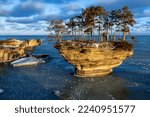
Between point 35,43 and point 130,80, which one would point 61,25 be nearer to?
point 130,80

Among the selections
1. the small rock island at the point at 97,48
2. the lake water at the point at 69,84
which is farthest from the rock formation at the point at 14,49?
the small rock island at the point at 97,48

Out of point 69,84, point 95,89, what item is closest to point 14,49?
point 69,84

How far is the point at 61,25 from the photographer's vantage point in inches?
2771

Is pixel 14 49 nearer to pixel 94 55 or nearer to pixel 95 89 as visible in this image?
pixel 94 55

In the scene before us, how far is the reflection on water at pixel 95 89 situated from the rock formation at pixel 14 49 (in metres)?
33.4

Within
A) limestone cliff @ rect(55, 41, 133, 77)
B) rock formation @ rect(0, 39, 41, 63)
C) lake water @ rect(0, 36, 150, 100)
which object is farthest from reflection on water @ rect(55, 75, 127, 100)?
rock formation @ rect(0, 39, 41, 63)

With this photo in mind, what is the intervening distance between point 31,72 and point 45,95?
2197cm

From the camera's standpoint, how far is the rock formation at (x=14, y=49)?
270ft

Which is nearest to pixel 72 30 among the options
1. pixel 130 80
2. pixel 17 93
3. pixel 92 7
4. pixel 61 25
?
pixel 61 25

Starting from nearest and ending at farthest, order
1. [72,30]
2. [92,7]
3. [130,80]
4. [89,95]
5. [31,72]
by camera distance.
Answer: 1. [89,95]
2. [130,80]
3. [92,7]
4. [31,72]
5. [72,30]

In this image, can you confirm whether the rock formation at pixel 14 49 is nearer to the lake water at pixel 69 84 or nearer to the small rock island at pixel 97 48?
the lake water at pixel 69 84

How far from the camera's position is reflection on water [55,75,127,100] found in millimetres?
44844

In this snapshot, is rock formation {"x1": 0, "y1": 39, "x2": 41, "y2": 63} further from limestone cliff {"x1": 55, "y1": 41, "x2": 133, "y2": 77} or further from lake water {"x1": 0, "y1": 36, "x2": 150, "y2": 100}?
limestone cliff {"x1": 55, "y1": 41, "x2": 133, "y2": 77}

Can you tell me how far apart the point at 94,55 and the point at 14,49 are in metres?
38.0
